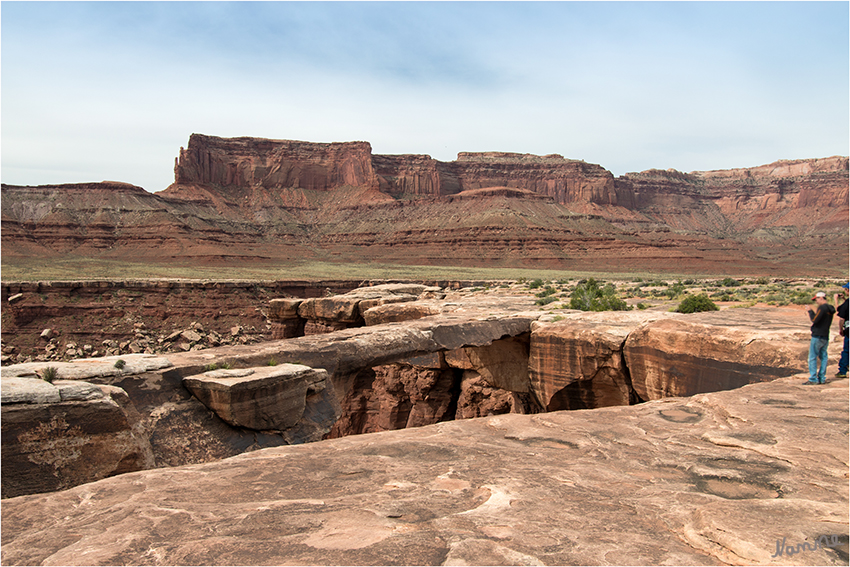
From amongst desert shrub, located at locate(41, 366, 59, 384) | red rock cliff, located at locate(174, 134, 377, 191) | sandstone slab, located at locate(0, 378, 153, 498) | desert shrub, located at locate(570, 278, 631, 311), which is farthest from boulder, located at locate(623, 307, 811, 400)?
red rock cliff, located at locate(174, 134, 377, 191)

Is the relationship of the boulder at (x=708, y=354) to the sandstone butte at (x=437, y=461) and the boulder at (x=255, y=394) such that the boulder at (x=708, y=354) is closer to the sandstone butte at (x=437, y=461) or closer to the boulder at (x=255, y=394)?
the sandstone butte at (x=437, y=461)

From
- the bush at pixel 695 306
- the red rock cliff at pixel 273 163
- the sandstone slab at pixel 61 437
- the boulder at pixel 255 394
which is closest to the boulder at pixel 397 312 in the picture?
the bush at pixel 695 306

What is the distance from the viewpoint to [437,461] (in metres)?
4.69

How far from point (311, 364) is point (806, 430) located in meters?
6.36

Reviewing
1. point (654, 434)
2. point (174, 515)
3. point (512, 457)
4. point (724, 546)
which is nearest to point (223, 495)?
point (174, 515)

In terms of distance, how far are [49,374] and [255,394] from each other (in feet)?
7.42

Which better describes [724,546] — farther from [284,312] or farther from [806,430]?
[284,312]

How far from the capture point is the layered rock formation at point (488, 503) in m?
2.84

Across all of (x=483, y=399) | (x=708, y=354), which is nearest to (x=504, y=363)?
(x=483, y=399)

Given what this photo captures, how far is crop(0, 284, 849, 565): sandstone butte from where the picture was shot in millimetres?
2949

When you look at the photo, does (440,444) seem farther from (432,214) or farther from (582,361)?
(432,214)

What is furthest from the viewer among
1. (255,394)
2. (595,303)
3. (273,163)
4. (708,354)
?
(273,163)

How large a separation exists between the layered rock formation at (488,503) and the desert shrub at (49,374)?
96.8 inches

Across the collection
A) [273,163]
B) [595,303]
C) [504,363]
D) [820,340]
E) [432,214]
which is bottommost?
[504,363]
